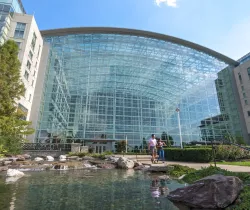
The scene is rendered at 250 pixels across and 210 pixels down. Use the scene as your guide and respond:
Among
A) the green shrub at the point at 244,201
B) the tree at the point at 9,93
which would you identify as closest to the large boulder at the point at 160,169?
the green shrub at the point at 244,201

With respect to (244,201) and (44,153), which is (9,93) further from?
(244,201)

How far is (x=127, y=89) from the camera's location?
37.6 meters

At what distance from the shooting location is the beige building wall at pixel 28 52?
25.9 metres

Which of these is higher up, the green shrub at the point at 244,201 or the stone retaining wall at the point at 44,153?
the stone retaining wall at the point at 44,153

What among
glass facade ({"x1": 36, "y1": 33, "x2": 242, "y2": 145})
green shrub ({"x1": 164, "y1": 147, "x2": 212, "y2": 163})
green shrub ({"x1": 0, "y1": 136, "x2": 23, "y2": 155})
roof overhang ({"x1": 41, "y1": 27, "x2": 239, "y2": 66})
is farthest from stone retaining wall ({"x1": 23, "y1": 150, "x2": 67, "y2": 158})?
roof overhang ({"x1": 41, "y1": 27, "x2": 239, "y2": 66})

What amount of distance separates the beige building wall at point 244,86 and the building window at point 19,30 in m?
47.5

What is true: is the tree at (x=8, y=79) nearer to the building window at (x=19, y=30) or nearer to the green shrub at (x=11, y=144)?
the green shrub at (x=11, y=144)

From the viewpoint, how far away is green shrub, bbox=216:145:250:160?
13398 millimetres

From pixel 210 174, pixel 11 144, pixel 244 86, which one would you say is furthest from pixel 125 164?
pixel 244 86

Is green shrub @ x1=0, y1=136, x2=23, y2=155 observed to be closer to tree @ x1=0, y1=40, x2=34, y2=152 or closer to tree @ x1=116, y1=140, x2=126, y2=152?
tree @ x1=0, y1=40, x2=34, y2=152

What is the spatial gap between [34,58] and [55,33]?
306 inches

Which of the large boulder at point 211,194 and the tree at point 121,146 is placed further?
the tree at point 121,146

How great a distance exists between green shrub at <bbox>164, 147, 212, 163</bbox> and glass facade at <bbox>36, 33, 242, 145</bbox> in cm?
1622

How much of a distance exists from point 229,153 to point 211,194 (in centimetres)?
1217
